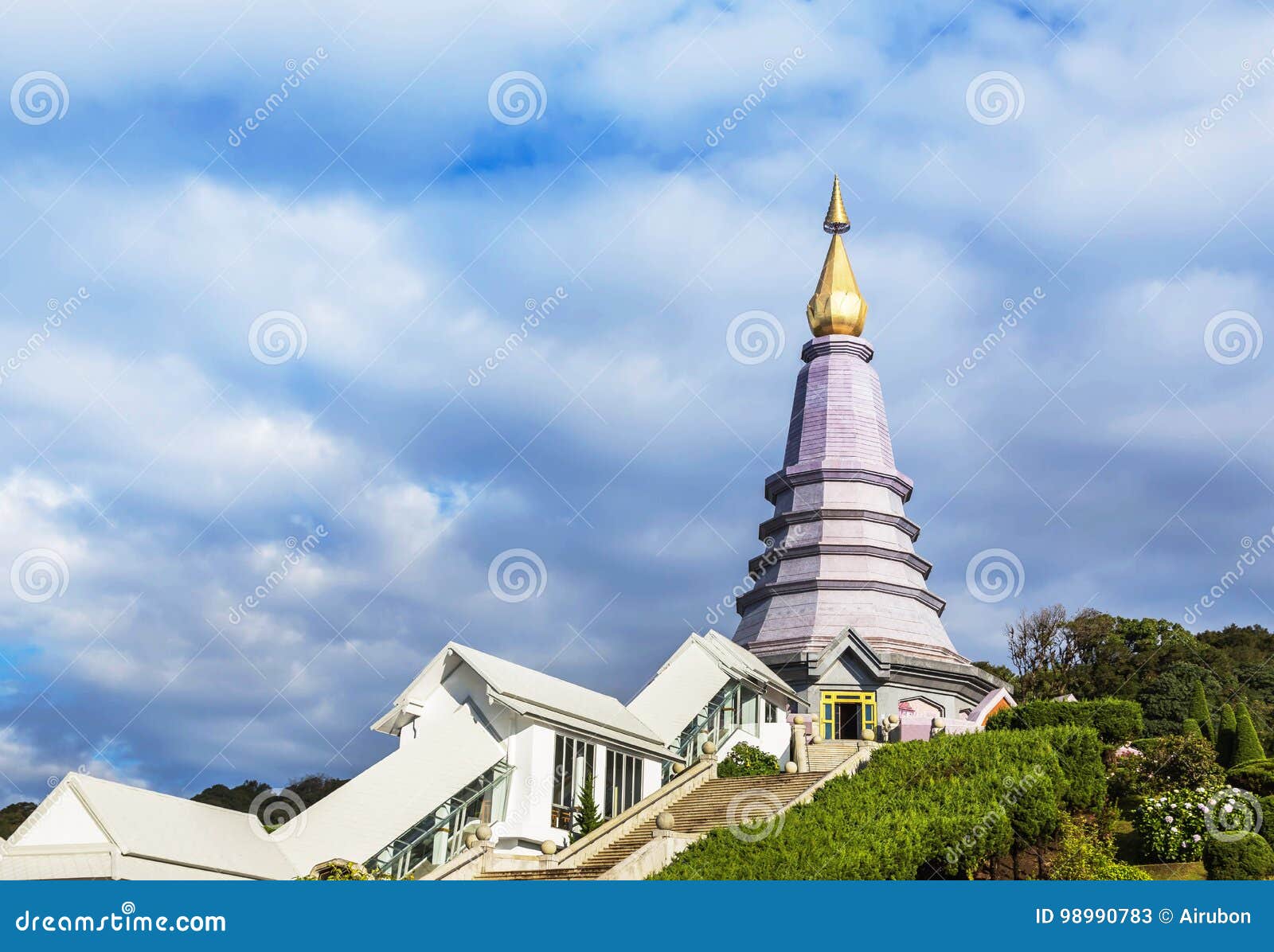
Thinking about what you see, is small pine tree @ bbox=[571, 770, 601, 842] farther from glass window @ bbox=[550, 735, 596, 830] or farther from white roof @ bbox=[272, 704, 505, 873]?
white roof @ bbox=[272, 704, 505, 873]

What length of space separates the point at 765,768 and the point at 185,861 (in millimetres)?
15193

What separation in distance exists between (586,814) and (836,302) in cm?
2982

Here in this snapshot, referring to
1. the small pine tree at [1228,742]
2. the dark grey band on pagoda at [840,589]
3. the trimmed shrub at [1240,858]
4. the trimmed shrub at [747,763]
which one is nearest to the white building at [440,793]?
the trimmed shrub at [747,763]

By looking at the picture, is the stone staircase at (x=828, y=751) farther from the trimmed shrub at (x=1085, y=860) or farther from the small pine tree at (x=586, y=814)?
the trimmed shrub at (x=1085, y=860)

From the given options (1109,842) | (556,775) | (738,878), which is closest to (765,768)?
(556,775)

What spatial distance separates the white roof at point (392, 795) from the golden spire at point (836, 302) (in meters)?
28.3

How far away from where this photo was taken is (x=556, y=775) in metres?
27.8

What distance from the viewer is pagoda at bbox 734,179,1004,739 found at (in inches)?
1587

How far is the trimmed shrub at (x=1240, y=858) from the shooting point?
21000 millimetres

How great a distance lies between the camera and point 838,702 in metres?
40.2

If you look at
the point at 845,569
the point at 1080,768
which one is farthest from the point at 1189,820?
the point at 845,569

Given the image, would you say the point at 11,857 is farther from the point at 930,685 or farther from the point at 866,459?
the point at 866,459

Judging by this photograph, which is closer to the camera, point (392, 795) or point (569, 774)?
point (392, 795)

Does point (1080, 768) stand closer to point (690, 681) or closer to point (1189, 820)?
point (1189, 820)
